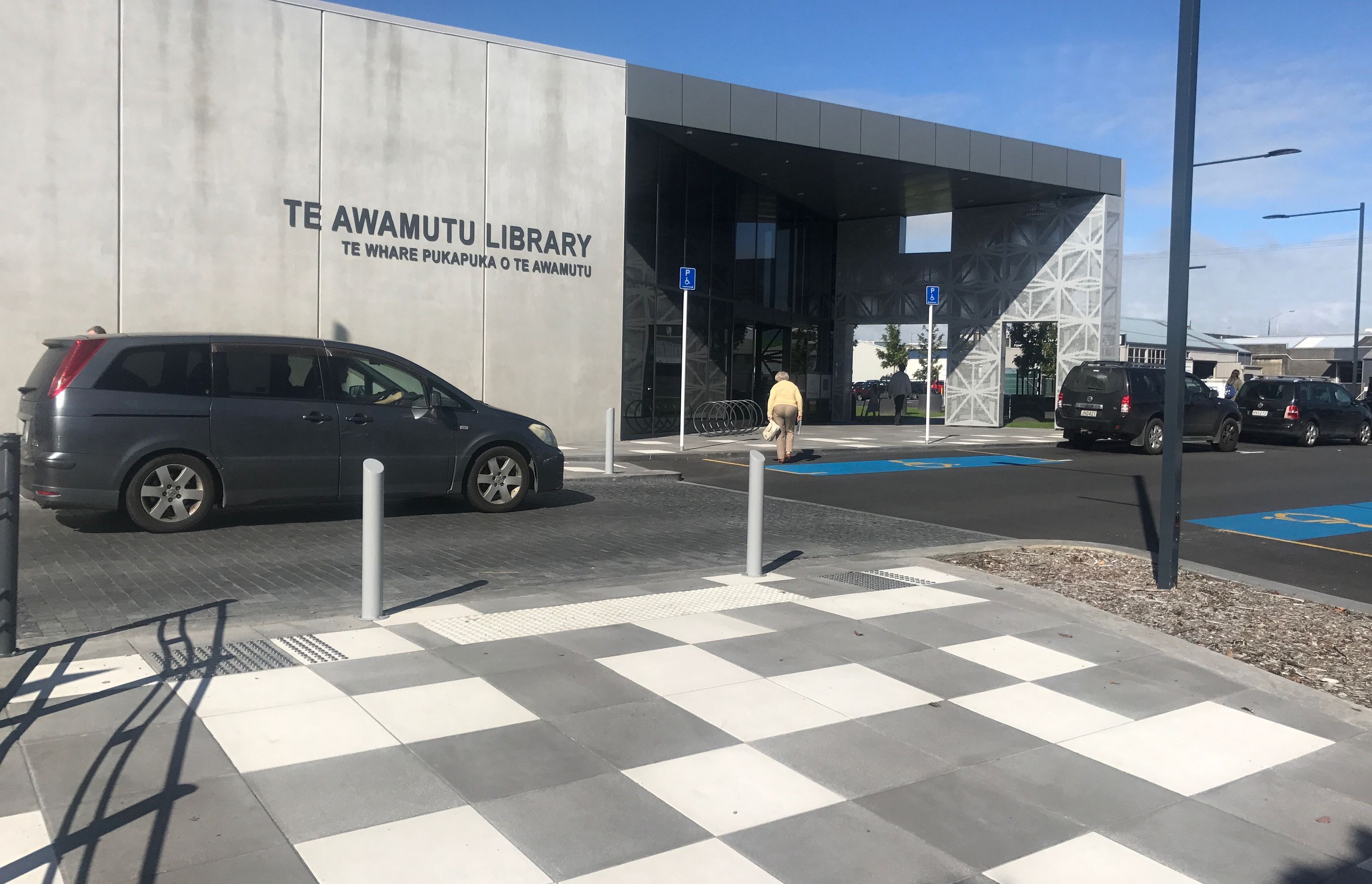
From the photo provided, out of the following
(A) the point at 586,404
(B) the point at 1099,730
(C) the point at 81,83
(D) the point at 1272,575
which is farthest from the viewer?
(A) the point at 586,404

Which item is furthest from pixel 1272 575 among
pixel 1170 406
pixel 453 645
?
pixel 453 645

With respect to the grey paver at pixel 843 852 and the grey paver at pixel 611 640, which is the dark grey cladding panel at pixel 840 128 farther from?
the grey paver at pixel 843 852

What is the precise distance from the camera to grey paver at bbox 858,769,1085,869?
→ 3.72 m

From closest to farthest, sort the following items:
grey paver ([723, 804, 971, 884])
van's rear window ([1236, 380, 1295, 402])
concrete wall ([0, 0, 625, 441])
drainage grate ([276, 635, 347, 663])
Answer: grey paver ([723, 804, 971, 884]) → drainage grate ([276, 635, 347, 663]) → concrete wall ([0, 0, 625, 441]) → van's rear window ([1236, 380, 1295, 402])

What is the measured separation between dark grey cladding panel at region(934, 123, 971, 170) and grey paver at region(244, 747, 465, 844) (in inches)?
891

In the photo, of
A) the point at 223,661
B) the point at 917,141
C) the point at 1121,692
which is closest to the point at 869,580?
the point at 1121,692

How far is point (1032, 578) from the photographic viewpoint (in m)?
8.25

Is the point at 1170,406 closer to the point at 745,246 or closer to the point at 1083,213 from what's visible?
the point at 745,246

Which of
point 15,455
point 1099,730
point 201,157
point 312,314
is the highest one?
point 201,157

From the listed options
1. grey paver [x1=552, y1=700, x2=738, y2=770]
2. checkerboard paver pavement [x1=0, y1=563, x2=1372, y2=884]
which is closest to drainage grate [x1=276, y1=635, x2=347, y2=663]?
checkerboard paver pavement [x1=0, y1=563, x2=1372, y2=884]

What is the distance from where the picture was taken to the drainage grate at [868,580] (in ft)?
25.5

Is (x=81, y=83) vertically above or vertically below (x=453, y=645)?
above

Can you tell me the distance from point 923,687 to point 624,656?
1.53m

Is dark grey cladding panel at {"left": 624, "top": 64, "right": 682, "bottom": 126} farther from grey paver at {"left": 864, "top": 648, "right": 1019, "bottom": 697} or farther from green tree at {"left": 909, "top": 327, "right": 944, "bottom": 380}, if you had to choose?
green tree at {"left": 909, "top": 327, "right": 944, "bottom": 380}
